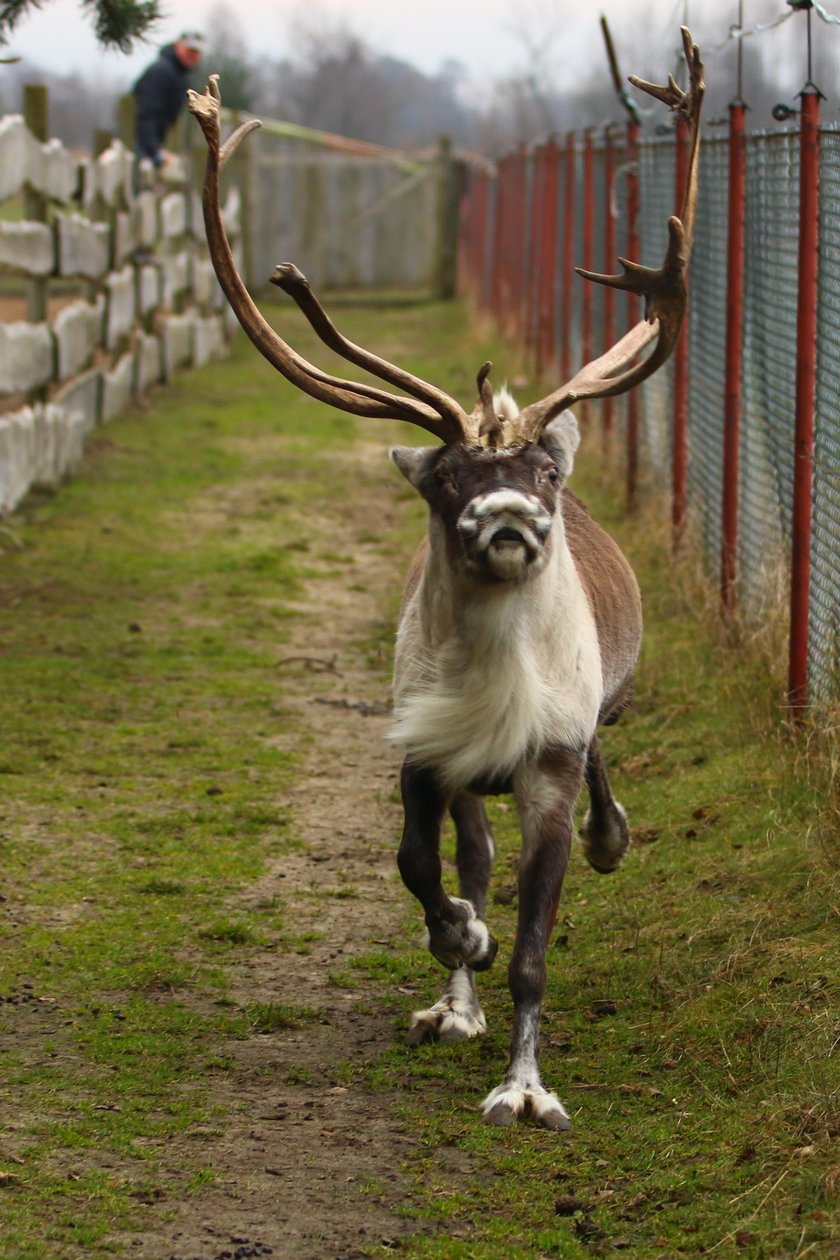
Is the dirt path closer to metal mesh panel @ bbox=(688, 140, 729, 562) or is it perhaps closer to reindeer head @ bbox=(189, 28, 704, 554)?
reindeer head @ bbox=(189, 28, 704, 554)

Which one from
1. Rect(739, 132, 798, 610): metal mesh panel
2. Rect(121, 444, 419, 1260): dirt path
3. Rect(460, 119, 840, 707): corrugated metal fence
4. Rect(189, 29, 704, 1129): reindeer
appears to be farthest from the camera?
Rect(739, 132, 798, 610): metal mesh panel

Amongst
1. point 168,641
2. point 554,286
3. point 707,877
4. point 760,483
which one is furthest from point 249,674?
point 554,286

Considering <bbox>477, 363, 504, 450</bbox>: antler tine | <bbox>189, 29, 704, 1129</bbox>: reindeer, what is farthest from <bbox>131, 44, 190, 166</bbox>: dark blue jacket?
<bbox>477, 363, 504, 450</bbox>: antler tine

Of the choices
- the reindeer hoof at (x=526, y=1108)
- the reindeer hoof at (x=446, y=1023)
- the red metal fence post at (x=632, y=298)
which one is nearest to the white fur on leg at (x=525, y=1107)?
the reindeer hoof at (x=526, y=1108)

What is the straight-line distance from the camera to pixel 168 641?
8.35 m

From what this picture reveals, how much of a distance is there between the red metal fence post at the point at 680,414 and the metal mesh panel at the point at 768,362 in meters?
0.82

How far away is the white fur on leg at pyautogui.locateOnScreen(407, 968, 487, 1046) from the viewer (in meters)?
4.58

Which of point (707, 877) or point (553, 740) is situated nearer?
point (553, 740)

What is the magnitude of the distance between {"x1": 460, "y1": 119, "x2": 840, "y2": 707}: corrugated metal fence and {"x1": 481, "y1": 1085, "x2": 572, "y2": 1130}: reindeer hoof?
88.8 inches

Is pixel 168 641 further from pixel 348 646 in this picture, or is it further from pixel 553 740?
pixel 553 740

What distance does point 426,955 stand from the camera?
516cm

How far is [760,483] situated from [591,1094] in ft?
12.9

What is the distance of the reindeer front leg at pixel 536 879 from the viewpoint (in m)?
4.25

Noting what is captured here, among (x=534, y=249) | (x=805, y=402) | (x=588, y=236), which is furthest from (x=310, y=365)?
(x=534, y=249)
